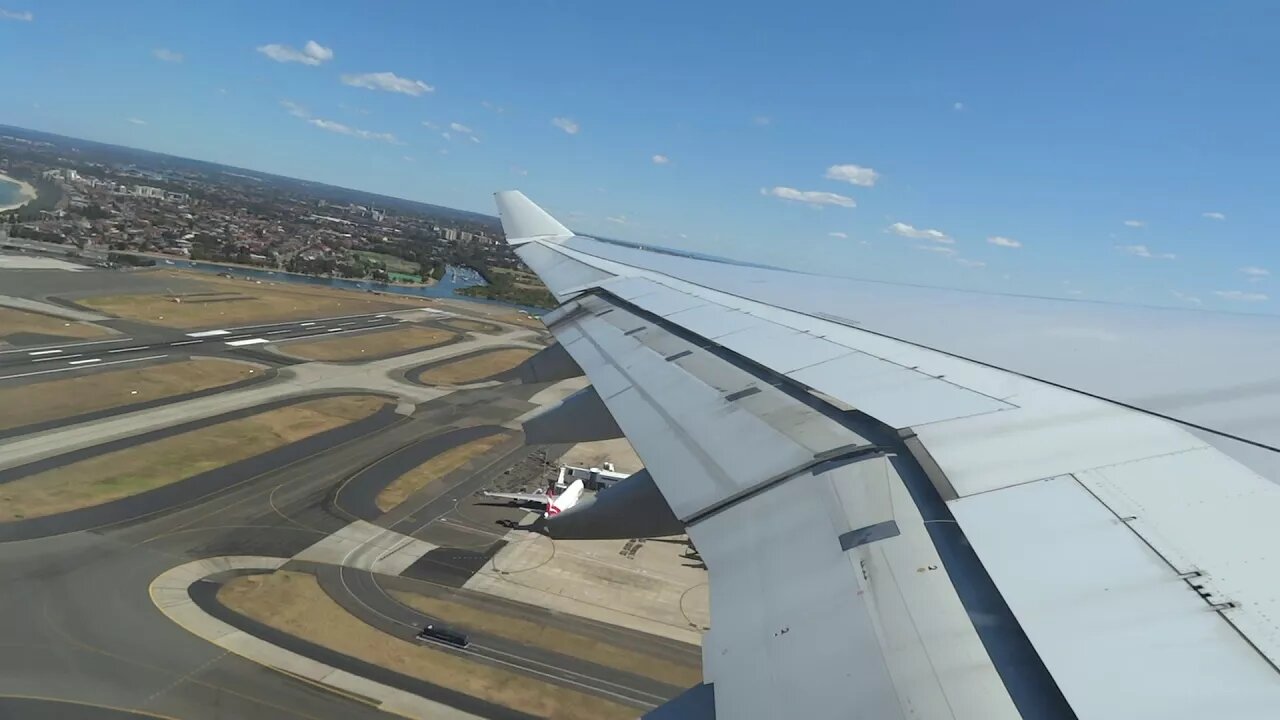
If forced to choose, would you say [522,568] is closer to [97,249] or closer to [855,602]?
[855,602]

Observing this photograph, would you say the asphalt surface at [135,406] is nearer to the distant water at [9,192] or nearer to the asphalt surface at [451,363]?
the asphalt surface at [451,363]

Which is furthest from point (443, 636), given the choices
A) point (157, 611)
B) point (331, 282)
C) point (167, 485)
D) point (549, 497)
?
point (331, 282)

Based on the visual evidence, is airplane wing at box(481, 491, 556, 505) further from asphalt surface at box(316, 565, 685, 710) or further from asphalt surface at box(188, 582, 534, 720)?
asphalt surface at box(188, 582, 534, 720)

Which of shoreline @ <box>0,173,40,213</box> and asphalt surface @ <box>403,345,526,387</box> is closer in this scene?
asphalt surface @ <box>403,345,526,387</box>

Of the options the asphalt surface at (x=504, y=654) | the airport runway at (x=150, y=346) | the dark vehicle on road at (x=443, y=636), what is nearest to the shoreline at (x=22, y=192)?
the airport runway at (x=150, y=346)

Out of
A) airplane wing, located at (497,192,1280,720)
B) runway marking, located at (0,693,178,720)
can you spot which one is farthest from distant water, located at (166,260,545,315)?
airplane wing, located at (497,192,1280,720)

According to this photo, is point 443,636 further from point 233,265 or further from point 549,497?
point 233,265
